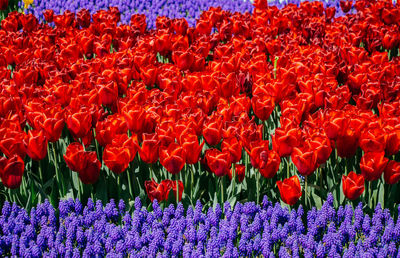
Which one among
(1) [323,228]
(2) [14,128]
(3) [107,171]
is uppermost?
(2) [14,128]

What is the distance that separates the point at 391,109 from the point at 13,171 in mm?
2298

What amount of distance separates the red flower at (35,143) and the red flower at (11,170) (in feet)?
0.39

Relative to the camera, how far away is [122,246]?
2.63 metres

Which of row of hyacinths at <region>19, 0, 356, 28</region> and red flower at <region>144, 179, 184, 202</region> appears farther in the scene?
row of hyacinths at <region>19, 0, 356, 28</region>

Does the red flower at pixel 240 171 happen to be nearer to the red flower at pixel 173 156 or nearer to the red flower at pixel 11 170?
the red flower at pixel 173 156

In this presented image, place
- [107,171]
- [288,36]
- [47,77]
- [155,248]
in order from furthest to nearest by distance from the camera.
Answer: [288,36], [47,77], [107,171], [155,248]

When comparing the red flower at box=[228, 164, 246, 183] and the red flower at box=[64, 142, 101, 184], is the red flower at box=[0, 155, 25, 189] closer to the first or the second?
the red flower at box=[64, 142, 101, 184]

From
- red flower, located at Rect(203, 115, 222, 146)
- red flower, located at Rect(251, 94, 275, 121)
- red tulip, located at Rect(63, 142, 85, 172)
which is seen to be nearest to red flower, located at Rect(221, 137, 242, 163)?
red flower, located at Rect(203, 115, 222, 146)

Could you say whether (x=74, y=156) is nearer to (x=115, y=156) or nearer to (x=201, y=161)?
(x=115, y=156)

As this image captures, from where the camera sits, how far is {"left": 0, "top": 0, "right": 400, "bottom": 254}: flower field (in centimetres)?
273

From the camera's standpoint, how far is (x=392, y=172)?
117 inches

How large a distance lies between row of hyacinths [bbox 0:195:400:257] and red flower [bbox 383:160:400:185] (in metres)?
0.23

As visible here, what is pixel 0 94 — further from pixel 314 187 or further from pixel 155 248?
pixel 314 187

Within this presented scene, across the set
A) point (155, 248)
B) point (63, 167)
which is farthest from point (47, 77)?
point (155, 248)
